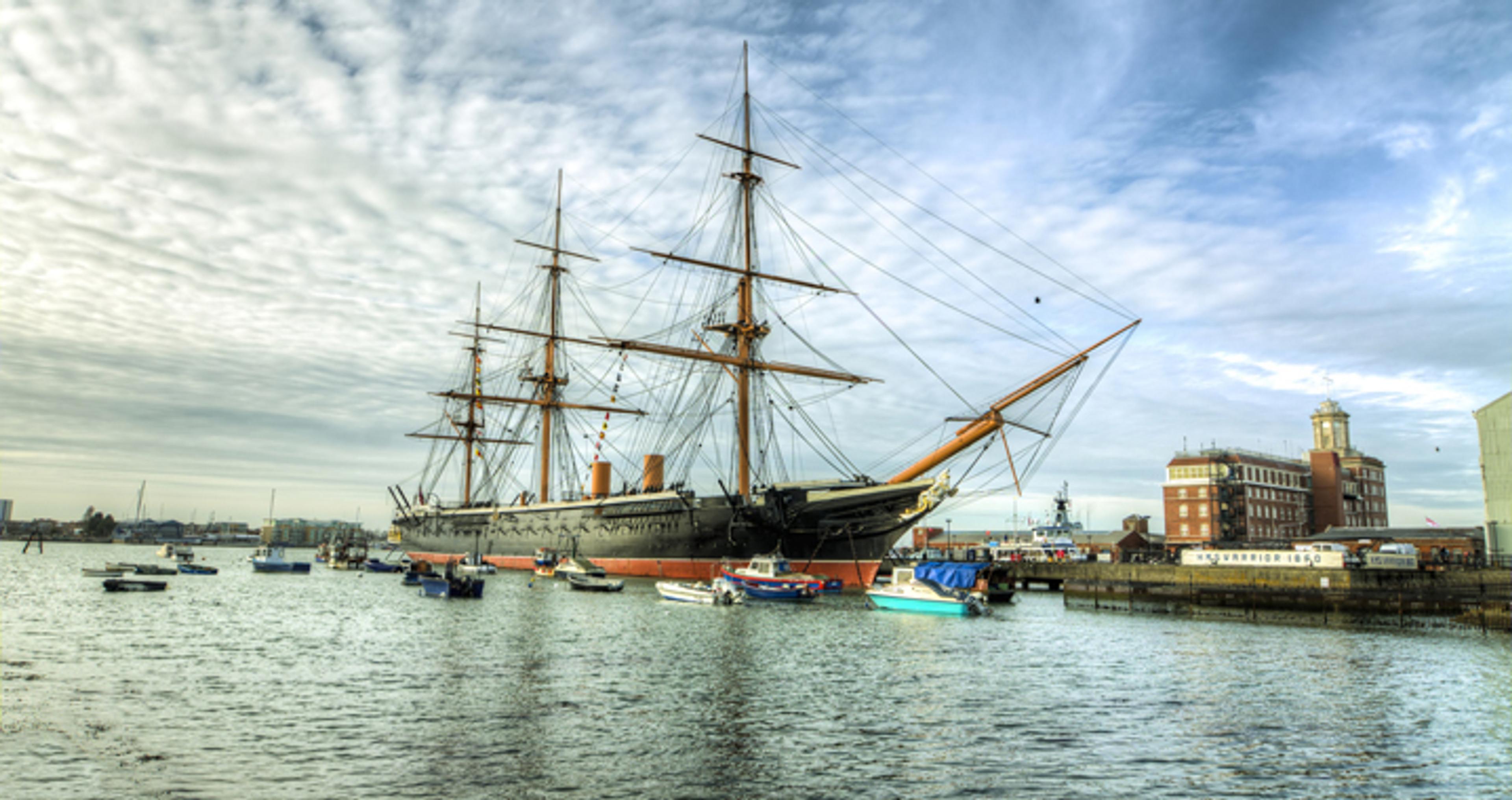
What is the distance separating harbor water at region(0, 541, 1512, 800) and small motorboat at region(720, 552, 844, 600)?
443 inches

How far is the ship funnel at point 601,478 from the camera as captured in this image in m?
73.9

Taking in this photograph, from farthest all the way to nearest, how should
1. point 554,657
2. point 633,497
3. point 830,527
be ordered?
1. point 633,497
2. point 830,527
3. point 554,657

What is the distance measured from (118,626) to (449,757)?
2675 cm

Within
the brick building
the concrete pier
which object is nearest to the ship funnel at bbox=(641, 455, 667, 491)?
the concrete pier

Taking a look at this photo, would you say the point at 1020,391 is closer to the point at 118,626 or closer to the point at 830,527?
the point at 830,527

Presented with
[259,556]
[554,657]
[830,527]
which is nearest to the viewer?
[554,657]

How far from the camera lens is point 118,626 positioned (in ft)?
109

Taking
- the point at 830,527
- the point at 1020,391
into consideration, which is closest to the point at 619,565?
the point at 830,527

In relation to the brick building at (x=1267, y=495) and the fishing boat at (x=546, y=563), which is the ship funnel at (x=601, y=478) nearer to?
the fishing boat at (x=546, y=563)

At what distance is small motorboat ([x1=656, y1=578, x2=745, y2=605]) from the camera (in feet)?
148

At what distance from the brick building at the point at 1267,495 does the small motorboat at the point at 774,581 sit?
7155 cm

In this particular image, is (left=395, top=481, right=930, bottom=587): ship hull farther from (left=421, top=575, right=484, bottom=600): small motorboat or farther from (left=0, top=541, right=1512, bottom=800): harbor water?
(left=0, top=541, right=1512, bottom=800): harbor water

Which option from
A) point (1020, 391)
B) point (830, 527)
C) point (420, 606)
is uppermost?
point (1020, 391)

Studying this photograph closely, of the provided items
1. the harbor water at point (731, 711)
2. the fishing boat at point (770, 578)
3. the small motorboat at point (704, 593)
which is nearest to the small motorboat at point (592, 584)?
the small motorboat at point (704, 593)
